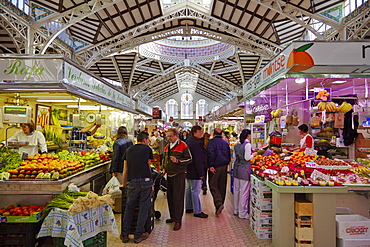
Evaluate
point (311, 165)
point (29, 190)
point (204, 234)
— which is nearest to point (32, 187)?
point (29, 190)

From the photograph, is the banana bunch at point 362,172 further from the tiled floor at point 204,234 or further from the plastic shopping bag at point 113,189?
the plastic shopping bag at point 113,189

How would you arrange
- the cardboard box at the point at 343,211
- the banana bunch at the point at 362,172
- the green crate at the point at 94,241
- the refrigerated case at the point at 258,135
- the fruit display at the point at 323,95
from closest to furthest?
the green crate at the point at 94,241
the banana bunch at the point at 362,172
the cardboard box at the point at 343,211
the fruit display at the point at 323,95
the refrigerated case at the point at 258,135

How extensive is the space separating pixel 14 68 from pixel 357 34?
1107 cm

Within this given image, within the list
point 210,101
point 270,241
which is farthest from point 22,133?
point 210,101

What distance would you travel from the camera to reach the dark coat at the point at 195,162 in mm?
4816

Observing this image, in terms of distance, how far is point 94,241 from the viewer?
323cm

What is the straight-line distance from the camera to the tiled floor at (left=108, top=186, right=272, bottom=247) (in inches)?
151

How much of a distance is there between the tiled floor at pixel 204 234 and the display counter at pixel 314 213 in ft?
1.48

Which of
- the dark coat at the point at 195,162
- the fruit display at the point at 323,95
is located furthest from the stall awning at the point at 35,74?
the fruit display at the point at 323,95

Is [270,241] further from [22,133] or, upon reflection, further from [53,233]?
[22,133]

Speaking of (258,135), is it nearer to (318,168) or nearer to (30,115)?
(318,168)

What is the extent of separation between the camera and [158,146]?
29.1 ft

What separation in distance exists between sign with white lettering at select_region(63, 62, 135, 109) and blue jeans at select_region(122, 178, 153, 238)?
5.92ft

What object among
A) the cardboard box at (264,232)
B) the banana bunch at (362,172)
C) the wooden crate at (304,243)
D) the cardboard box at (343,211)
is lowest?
the cardboard box at (264,232)
